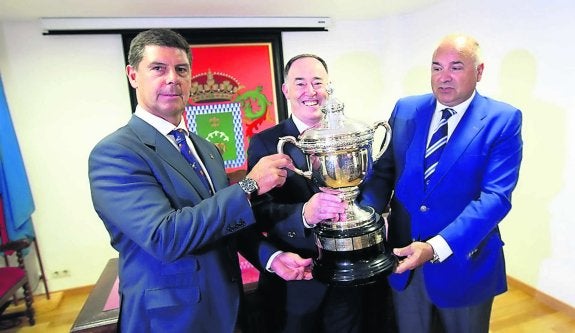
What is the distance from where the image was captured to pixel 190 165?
113 cm

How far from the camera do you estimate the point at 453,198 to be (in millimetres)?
1371

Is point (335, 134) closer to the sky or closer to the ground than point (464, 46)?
closer to the ground

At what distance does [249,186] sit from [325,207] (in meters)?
0.26

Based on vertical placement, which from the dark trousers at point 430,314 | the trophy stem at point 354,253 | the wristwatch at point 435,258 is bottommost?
the dark trousers at point 430,314

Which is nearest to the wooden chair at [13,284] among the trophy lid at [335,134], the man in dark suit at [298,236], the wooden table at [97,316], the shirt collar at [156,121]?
the wooden table at [97,316]

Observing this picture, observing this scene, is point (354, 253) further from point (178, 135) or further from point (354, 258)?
point (178, 135)

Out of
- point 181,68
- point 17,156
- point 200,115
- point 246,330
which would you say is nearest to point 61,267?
point 17,156

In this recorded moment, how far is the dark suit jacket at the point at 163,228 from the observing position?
37.6 inches

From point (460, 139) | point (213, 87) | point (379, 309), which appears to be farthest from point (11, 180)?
point (460, 139)

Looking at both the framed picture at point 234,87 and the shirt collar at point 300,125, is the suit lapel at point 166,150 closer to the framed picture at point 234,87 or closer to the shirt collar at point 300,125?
the shirt collar at point 300,125

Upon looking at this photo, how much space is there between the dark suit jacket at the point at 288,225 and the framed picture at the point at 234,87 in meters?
2.39

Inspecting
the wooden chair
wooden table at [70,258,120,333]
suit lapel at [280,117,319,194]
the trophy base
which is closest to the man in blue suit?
the trophy base

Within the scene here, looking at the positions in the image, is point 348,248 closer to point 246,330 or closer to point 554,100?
point 246,330

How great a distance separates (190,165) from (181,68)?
31cm
